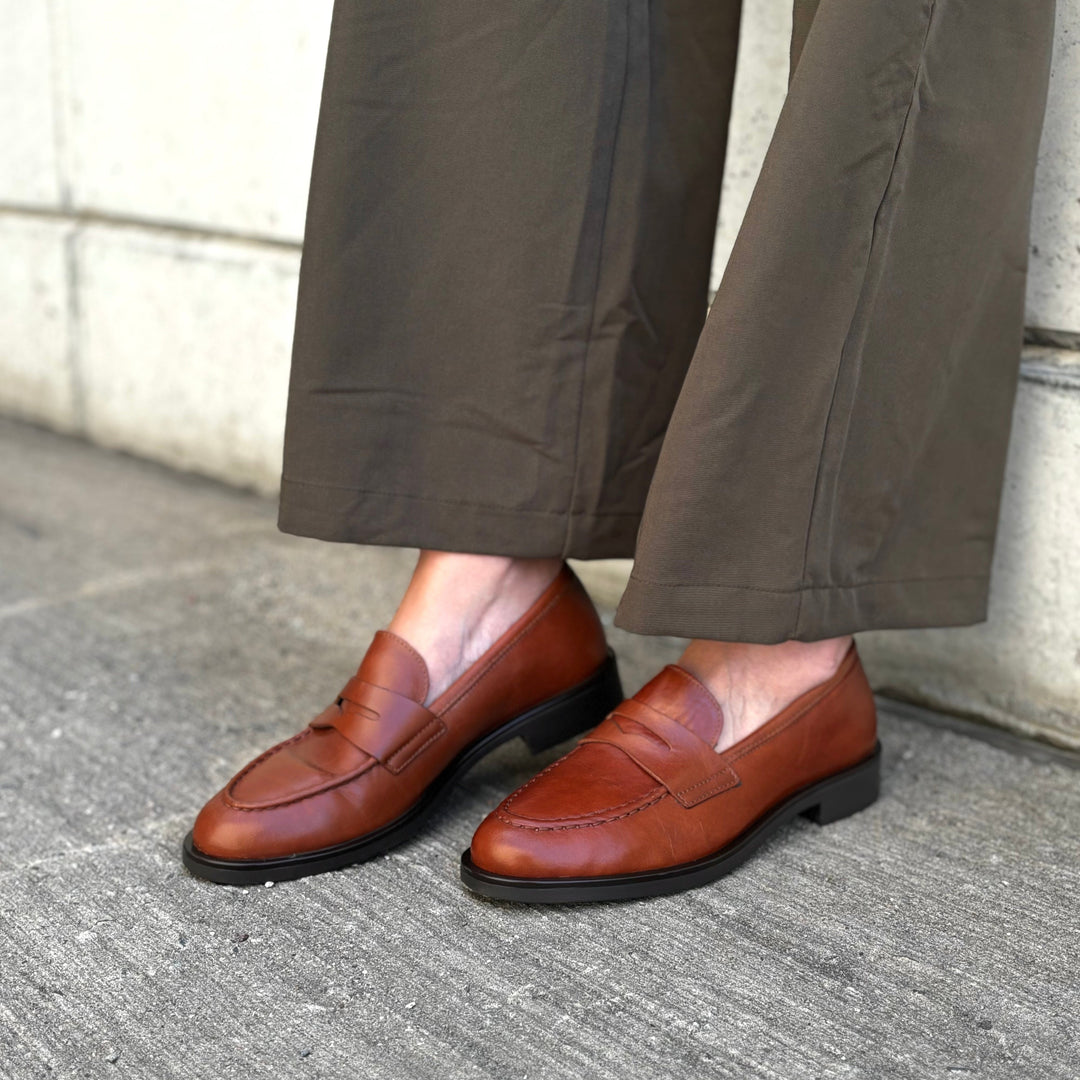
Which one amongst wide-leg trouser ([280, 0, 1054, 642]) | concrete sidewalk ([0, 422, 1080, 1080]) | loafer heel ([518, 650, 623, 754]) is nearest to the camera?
concrete sidewalk ([0, 422, 1080, 1080])

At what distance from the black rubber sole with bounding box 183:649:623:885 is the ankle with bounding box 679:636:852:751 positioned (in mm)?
121

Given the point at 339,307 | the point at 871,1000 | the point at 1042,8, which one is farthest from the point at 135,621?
the point at 1042,8

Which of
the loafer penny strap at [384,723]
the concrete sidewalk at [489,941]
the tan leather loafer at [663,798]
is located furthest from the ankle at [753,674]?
the loafer penny strap at [384,723]

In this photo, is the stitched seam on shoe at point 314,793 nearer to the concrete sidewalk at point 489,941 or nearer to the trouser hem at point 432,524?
the concrete sidewalk at point 489,941

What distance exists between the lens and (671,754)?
908 mm

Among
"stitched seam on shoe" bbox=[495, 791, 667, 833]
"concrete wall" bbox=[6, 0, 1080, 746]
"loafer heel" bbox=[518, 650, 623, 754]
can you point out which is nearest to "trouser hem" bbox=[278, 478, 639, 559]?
"loafer heel" bbox=[518, 650, 623, 754]

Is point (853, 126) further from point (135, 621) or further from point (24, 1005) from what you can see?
point (135, 621)

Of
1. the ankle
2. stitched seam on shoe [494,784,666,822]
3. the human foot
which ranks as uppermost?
the human foot

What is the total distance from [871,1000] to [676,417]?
0.40 meters

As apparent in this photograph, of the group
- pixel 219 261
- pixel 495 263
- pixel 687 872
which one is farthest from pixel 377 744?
pixel 219 261

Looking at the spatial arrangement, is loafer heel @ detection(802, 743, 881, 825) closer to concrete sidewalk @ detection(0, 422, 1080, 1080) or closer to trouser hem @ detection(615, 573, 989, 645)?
concrete sidewalk @ detection(0, 422, 1080, 1080)

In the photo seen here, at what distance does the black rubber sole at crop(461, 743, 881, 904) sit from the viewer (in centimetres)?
85

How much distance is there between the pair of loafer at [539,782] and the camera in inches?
34.0

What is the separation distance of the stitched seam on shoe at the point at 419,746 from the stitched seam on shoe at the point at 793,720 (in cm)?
23
